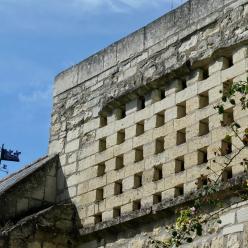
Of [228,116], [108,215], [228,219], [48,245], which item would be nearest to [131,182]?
[108,215]

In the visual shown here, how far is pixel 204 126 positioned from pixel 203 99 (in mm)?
336

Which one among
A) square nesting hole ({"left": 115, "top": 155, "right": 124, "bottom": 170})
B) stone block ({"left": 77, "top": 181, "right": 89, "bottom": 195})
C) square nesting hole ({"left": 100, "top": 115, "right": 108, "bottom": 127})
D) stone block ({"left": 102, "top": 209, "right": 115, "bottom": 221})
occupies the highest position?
square nesting hole ({"left": 100, "top": 115, "right": 108, "bottom": 127})

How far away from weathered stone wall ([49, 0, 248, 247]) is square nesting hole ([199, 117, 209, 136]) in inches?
0.4

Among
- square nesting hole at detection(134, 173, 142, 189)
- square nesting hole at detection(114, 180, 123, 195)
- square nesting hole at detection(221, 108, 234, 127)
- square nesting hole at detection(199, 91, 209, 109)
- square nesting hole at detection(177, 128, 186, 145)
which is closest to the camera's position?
square nesting hole at detection(221, 108, 234, 127)

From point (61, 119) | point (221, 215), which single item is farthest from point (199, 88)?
point (61, 119)

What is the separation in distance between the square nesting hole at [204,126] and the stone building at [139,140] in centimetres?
1

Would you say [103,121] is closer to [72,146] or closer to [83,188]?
[72,146]

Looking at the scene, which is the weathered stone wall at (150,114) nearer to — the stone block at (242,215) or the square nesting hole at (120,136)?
the square nesting hole at (120,136)

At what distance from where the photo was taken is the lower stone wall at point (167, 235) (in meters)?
7.49

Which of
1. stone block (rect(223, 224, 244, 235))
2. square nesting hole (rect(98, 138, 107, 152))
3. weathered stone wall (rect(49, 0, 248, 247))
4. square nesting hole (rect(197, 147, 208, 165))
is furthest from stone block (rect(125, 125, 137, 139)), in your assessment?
stone block (rect(223, 224, 244, 235))

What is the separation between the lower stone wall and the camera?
749 centimetres

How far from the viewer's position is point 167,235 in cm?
830

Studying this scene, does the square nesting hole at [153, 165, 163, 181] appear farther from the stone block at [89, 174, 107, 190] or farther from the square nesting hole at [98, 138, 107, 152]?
the square nesting hole at [98, 138, 107, 152]

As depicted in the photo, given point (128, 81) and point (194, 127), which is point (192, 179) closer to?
point (194, 127)
